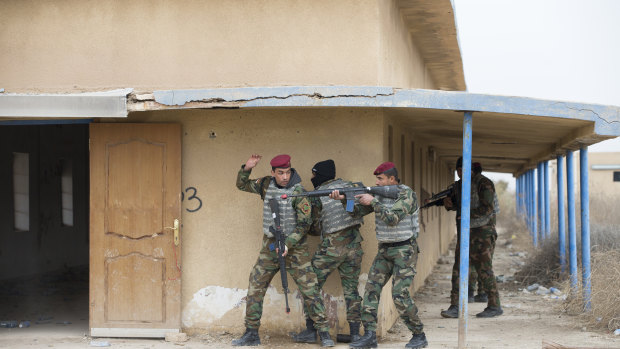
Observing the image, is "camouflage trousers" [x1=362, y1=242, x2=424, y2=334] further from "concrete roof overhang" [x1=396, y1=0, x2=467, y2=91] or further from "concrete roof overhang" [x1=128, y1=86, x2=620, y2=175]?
"concrete roof overhang" [x1=396, y1=0, x2=467, y2=91]

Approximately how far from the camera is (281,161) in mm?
6961

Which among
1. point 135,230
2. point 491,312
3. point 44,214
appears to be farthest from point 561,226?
point 44,214

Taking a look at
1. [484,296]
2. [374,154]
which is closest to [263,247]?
[374,154]

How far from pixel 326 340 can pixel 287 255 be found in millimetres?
921

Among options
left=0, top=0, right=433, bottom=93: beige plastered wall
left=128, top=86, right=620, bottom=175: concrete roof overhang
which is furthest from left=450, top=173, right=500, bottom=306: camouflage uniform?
left=0, top=0, right=433, bottom=93: beige plastered wall

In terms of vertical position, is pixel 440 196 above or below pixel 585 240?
above

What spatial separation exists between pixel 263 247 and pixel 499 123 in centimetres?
297

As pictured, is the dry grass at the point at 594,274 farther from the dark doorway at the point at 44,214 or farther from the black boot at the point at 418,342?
the dark doorway at the point at 44,214

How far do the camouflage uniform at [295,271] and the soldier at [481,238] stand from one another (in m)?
2.53

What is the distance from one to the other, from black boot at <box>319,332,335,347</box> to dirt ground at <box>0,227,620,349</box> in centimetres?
19

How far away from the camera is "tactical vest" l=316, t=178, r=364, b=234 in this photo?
6984 mm

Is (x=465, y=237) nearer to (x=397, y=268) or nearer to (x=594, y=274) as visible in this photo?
(x=397, y=268)

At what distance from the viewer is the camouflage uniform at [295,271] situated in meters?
6.90

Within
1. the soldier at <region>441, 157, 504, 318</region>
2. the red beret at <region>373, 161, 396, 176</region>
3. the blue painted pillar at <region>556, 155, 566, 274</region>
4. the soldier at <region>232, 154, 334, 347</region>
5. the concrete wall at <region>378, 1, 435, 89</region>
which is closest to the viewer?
the red beret at <region>373, 161, 396, 176</region>
